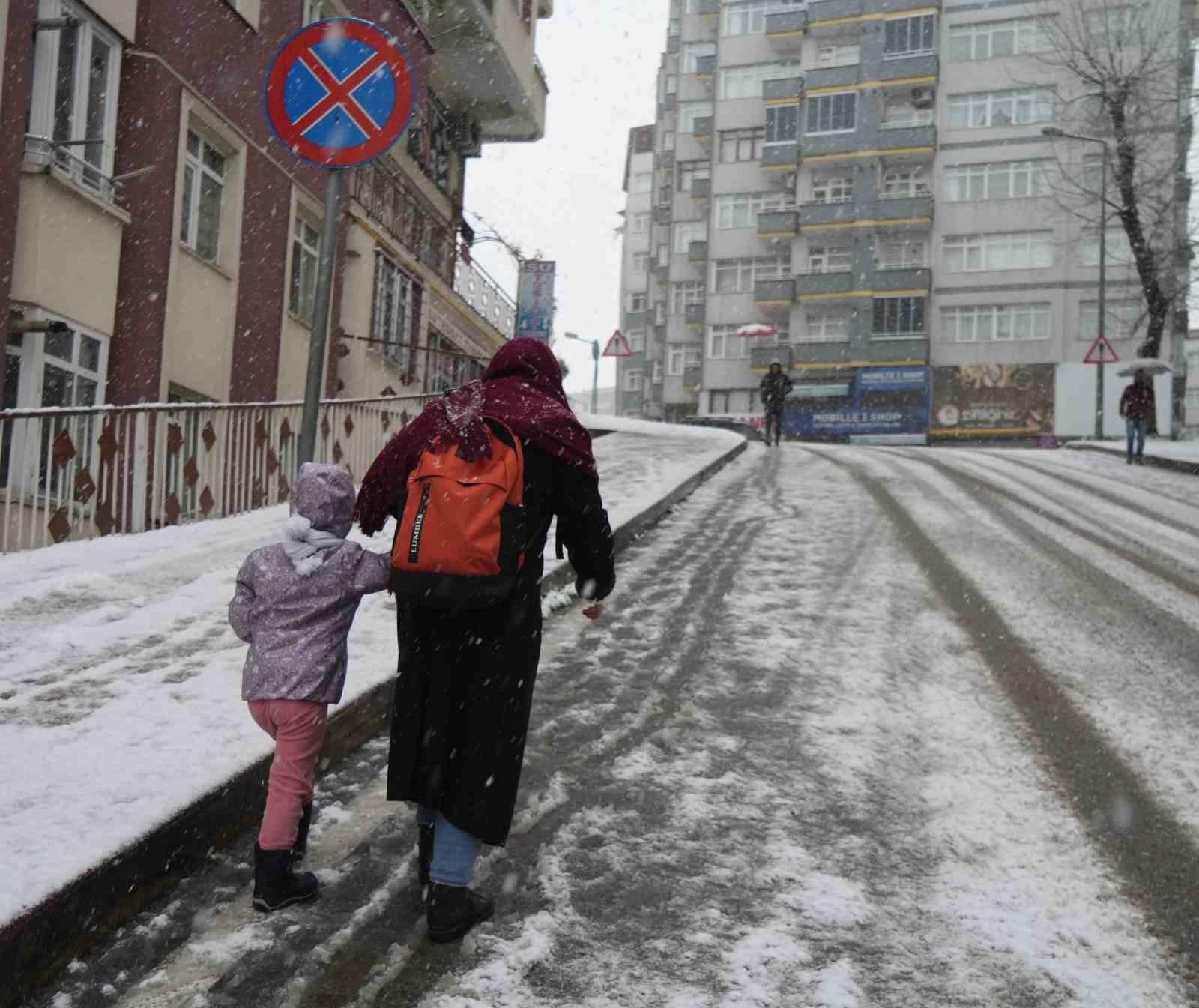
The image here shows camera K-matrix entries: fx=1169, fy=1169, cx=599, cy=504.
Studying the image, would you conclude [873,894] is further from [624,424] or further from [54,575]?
[624,424]

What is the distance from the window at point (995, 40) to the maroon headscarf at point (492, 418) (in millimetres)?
50482

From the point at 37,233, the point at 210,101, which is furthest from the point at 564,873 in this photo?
the point at 210,101

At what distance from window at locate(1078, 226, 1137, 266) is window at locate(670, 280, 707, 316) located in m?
19.5

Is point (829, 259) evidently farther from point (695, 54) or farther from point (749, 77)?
point (695, 54)

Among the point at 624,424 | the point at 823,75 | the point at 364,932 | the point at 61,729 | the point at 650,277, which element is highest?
the point at 823,75

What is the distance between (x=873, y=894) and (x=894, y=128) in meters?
50.8

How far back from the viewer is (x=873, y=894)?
3.48 metres

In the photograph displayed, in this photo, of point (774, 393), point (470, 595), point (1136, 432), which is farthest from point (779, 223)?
Answer: point (470, 595)

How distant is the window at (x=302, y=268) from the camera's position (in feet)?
56.1

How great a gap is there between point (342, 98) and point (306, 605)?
8.53ft

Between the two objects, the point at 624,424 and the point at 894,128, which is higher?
the point at 894,128

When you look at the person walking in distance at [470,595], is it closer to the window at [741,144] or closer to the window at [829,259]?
the window at [829,259]

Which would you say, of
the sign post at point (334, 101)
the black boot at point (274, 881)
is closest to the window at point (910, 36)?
the sign post at point (334, 101)

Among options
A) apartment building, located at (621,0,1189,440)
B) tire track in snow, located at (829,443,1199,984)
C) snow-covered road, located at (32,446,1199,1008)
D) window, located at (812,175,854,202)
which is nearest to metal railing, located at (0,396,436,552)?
snow-covered road, located at (32,446,1199,1008)
